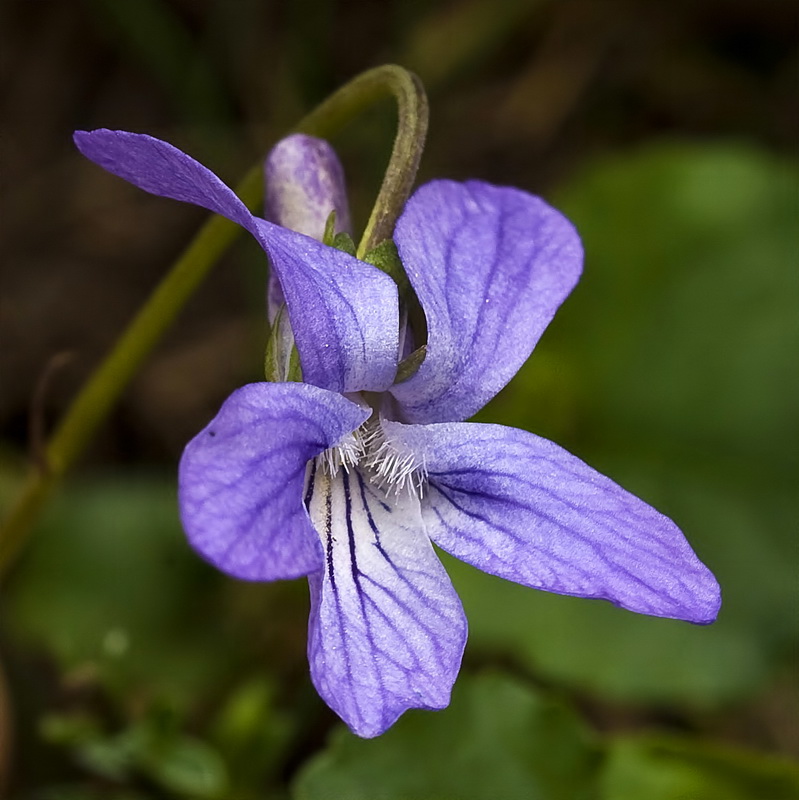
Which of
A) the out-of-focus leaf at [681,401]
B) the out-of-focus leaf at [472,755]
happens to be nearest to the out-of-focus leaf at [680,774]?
the out-of-focus leaf at [472,755]

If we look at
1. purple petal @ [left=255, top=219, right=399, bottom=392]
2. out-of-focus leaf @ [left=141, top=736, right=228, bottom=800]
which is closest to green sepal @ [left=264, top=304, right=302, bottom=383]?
purple petal @ [left=255, top=219, right=399, bottom=392]

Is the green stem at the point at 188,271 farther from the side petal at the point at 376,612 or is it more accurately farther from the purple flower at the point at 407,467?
the side petal at the point at 376,612

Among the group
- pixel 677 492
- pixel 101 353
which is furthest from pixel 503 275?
pixel 101 353

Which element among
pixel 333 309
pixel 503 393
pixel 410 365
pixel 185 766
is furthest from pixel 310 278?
pixel 503 393

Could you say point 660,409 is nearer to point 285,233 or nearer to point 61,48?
point 285,233

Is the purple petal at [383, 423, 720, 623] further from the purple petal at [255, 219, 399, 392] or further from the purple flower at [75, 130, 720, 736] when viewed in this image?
the purple petal at [255, 219, 399, 392]
